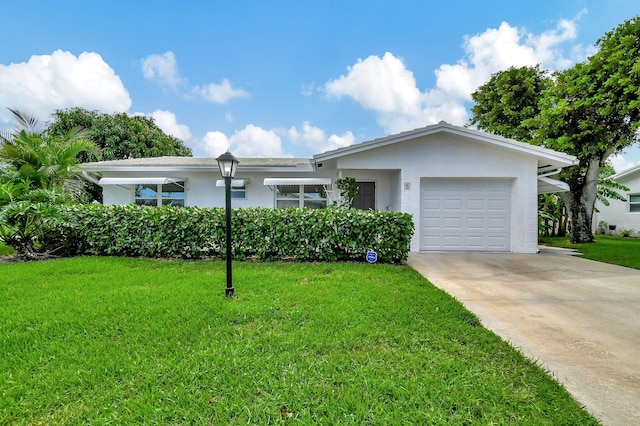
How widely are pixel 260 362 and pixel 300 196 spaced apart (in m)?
10.2

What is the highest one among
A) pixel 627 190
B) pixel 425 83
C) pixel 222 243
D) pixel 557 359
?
pixel 425 83

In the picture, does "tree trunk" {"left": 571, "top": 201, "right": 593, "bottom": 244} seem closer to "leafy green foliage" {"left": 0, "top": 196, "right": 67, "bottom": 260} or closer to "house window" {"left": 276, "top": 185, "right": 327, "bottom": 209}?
"house window" {"left": 276, "top": 185, "right": 327, "bottom": 209}

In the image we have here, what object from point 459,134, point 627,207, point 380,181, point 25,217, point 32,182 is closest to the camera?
point 25,217

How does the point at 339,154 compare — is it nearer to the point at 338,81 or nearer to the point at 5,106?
the point at 338,81

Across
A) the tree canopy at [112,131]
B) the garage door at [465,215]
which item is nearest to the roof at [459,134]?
the garage door at [465,215]

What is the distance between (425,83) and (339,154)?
10487 mm

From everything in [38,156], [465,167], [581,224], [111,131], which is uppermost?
[111,131]

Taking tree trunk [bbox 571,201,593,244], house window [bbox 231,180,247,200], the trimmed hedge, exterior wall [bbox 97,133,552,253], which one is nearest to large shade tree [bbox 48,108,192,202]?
house window [bbox 231,180,247,200]

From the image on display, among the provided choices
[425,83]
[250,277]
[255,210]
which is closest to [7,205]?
[255,210]

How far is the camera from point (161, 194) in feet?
42.7

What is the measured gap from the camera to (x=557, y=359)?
3.02 metres

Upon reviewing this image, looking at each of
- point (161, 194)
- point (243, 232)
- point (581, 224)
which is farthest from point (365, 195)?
point (581, 224)

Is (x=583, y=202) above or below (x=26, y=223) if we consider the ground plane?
above

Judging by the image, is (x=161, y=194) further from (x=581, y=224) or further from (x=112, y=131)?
(x=581, y=224)
